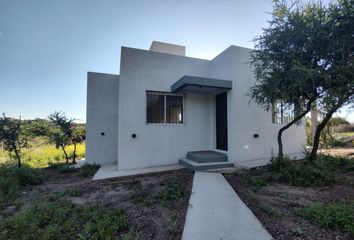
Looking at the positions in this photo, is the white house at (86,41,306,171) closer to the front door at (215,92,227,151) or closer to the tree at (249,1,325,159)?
the front door at (215,92,227,151)

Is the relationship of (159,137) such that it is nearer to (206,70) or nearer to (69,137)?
(206,70)

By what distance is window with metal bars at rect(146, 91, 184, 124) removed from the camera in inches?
271

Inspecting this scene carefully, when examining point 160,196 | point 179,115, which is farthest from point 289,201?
point 179,115

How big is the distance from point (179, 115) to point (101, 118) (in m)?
3.84

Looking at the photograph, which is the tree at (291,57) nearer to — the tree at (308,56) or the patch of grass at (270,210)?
the tree at (308,56)

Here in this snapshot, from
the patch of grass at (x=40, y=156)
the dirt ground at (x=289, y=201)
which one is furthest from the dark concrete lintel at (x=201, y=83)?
the patch of grass at (x=40, y=156)

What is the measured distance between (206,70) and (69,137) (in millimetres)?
7676

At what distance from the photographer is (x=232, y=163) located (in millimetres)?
6191

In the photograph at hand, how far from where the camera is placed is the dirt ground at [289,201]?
2.25 m

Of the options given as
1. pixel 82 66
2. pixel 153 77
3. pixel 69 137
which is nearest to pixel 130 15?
pixel 153 77

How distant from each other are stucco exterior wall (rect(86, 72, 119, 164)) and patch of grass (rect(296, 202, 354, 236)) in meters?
7.52

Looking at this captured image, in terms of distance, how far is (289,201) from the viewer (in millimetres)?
3277

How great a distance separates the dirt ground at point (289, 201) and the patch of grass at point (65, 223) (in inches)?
91.6

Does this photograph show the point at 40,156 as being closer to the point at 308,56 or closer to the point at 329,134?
the point at 308,56
